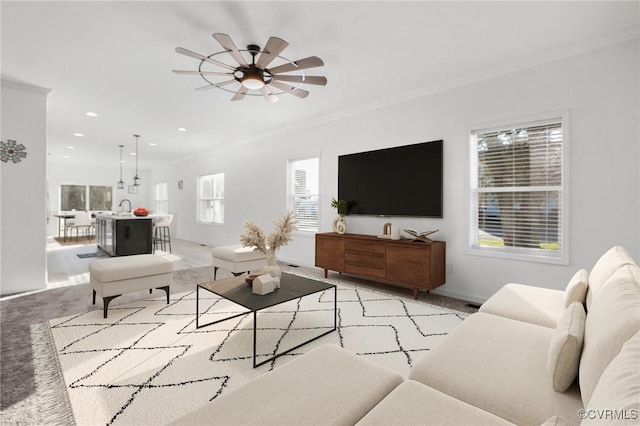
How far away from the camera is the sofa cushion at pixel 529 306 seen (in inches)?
74.9

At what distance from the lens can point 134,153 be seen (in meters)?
8.70

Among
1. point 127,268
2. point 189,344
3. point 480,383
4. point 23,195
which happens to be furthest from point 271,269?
point 23,195

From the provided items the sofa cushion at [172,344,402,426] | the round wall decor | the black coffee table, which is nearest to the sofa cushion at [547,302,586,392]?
the sofa cushion at [172,344,402,426]

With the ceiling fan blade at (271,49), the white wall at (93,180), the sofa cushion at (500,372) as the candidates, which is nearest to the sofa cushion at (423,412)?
the sofa cushion at (500,372)

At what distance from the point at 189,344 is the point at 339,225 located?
8.83 feet

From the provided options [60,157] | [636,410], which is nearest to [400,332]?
[636,410]

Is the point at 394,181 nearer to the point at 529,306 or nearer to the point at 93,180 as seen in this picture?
the point at 529,306

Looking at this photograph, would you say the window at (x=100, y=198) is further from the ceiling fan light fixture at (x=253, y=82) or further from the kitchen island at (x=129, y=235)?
the ceiling fan light fixture at (x=253, y=82)

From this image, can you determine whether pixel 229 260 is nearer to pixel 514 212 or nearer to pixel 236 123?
pixel 236 123

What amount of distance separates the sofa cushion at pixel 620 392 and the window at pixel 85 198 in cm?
1337

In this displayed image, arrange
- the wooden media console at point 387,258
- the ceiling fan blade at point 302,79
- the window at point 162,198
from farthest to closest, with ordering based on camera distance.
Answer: the window at point 162,198 → the wooden media console at point 387,258 → the ceiling fan blade at point 302,79

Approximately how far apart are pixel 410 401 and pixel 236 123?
5388 millimetres

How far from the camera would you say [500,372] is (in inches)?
51.0

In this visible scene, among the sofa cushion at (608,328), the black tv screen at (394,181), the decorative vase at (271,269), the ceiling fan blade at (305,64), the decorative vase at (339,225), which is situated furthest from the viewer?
the decorative vase at (339,225)
